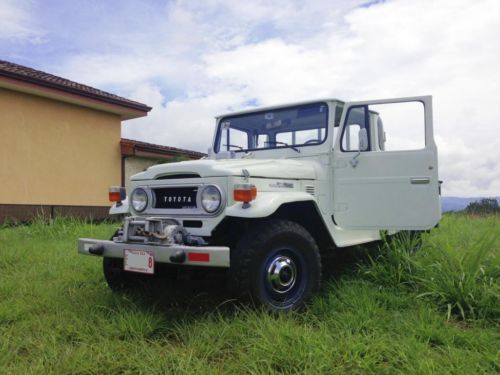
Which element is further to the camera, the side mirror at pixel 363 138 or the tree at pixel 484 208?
the tree at pixel 484 208

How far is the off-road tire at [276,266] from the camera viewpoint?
316 centimetres

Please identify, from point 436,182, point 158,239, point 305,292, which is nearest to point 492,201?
point 436,182

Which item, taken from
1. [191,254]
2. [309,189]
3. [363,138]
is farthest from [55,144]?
[191,254]

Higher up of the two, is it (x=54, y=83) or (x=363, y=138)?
(x=54, y=83)

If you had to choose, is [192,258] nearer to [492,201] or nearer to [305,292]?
[305,292]

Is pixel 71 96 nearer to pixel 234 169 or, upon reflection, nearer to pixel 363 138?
pixel 234 169

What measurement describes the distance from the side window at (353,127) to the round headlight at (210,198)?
153 centimetres

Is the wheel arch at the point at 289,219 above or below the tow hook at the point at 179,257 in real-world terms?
above

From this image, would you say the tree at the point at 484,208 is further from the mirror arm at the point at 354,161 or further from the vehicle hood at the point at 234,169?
the vehicle hood at the point at 234,169

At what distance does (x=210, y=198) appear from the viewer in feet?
11.3

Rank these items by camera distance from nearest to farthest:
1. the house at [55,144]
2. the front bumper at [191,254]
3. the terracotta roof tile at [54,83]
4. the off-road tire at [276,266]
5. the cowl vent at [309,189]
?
the front bumper at [191,254]
the off-road tire at [276,266]
the cowl vent at [309,189]
the terracotta roof tile at [54,83]
the house at [55,144]

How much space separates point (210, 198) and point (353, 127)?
1.79m

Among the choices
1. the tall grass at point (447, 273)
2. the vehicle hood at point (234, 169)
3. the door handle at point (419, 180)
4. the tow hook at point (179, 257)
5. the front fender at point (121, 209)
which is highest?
the vehicle hood at point (234, 169)

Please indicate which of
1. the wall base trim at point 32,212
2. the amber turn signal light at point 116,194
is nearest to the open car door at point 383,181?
the amber turn signal light at point 116,194
